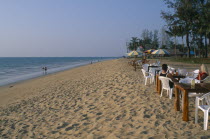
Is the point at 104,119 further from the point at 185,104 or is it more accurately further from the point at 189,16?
the point at 189,16

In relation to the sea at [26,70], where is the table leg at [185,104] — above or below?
above

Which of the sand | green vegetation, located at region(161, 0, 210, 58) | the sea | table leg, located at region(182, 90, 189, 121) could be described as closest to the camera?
the sand

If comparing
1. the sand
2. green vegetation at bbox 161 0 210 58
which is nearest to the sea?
the sand

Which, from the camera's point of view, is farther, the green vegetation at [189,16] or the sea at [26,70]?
the green vegetation at [189,16]

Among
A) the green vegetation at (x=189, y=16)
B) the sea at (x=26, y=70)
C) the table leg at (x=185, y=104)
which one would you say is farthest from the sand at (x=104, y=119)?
the green vegetation at (x=189, y=16)

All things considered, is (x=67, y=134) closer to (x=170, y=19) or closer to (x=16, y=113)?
(x=16, y=113)

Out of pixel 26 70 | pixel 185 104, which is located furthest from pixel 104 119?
pixel 26 70

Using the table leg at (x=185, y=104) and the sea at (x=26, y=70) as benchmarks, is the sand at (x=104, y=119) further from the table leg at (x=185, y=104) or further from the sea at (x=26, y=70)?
the sea at (x=26, y=70)

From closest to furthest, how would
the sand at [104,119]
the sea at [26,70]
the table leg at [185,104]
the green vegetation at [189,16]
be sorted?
the sand at [104,119]
the table leg at [185,104]
the sea at [26,70]
the green vegetation at [189,16]

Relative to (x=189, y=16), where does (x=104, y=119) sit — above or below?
below

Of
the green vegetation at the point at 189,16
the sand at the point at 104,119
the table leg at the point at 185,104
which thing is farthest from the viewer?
the green vegetation at the point at 189,16

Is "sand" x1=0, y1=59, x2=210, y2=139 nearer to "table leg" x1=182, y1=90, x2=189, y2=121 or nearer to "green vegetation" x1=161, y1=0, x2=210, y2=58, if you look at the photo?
"table leg" x1=182, y1=90, x2=189, y2=121

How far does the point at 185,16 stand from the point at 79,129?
32.4 metres

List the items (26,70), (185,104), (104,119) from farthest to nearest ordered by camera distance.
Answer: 1. (26,70)
2. (104,119)
3. (185,104)
